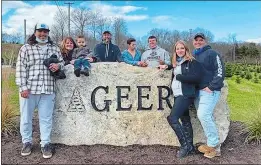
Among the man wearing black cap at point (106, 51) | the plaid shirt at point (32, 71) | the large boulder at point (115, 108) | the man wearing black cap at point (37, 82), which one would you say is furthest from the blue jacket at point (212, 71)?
the plaid shirt at point (32, 71)

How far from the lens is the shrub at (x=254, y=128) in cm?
602

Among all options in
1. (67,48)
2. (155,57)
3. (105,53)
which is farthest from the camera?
(105,53)

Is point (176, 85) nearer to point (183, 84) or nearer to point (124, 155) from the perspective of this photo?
point (183, 84)

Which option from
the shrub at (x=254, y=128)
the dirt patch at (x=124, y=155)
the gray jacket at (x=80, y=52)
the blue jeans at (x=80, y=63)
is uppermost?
the gray jacket at (x=80, y=52)

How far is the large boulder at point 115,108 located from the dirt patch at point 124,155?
0.49ft

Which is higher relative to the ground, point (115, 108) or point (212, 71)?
point (212, 71)

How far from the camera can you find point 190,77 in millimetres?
4898

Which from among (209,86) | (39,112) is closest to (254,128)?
(209,86)

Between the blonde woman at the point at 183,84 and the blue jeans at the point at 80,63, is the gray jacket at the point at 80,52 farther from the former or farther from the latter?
the blonde woman at the point at 183,84

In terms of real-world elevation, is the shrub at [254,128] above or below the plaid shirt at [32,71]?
below

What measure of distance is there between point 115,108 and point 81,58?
95 cm

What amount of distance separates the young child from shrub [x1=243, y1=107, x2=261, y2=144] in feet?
9.58

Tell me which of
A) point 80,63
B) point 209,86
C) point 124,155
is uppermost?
point 80,63

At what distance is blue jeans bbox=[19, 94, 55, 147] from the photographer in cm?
517
